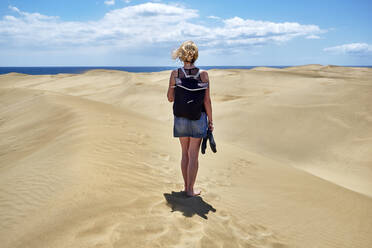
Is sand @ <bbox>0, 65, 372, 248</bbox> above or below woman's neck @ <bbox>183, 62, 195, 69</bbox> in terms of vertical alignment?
below

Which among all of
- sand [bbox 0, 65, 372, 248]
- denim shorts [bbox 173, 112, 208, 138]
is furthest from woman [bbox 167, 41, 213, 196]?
sand [bbox 0, 65, 372, 248]

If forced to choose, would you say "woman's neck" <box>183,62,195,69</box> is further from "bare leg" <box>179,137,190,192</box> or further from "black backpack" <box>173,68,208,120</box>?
"bare leg" <box>179,137,190,192</box>

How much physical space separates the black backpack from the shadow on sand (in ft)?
3.50

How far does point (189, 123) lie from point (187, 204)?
102 centimetres

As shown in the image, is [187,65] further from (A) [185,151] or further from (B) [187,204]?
(B) [187,204]

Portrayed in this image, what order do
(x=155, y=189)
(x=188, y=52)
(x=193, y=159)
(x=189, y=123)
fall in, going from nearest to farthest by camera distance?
1. (x=188, y=52)
2. (x=189, y=123)
3. (x=193, y=159)
4. (x=155, y=189)

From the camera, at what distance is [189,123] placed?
3.20 m

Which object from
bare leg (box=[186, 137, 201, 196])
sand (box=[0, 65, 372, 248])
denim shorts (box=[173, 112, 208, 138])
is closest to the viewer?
sand (box=[0, 65, 372, 248])

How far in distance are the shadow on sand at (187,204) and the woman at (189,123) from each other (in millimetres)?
190

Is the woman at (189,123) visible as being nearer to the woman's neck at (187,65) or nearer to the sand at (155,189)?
the woman's neck at (187,65)

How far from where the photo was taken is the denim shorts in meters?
3.20

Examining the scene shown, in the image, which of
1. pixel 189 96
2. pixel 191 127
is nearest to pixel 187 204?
pixel 191 127

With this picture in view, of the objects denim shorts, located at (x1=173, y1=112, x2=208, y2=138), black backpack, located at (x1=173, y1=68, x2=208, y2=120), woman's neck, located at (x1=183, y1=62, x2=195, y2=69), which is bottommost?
denim shorts, located at (x1=173, y1=112, x2=208, y2=138)

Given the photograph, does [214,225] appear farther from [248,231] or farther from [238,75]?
[238,75]
